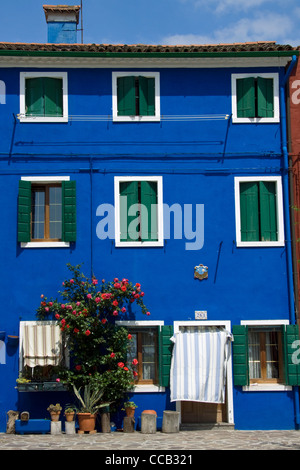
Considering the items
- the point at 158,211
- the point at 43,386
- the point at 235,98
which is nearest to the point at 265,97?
the point at 235,98

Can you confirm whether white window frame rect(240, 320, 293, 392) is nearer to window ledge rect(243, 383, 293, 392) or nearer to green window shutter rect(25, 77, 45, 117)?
window ledge rect(243, 383, 293, 392)

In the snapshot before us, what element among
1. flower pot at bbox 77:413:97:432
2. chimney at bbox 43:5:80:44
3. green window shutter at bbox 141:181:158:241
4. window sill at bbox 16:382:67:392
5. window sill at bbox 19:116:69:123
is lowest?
flower pot at bbox 77:413:97:432

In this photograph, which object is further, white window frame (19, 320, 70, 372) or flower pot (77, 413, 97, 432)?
white window frame (19, 320, 70, 372)

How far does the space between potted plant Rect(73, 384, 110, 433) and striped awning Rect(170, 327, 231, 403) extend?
1.78 m

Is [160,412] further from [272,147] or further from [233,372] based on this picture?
[272,147]

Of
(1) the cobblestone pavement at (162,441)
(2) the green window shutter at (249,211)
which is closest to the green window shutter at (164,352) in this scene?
(1) the cobblestone pavement at (162,441)

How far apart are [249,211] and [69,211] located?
4.33 meters

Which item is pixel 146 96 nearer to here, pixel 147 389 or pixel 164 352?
pixel 164 352

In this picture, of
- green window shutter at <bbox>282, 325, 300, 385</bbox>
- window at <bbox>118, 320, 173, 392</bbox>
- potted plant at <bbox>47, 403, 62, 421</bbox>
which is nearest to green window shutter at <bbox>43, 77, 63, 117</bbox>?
window at <bbox>118, 320, 173, 392</bbox>

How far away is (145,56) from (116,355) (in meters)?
7.14

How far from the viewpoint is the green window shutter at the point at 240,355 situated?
57.9 ft

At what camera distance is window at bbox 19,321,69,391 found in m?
17.3

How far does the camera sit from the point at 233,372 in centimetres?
1775

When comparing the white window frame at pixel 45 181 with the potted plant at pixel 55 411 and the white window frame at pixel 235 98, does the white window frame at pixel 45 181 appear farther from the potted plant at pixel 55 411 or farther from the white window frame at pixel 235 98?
the white window frame at pixel 235 98
